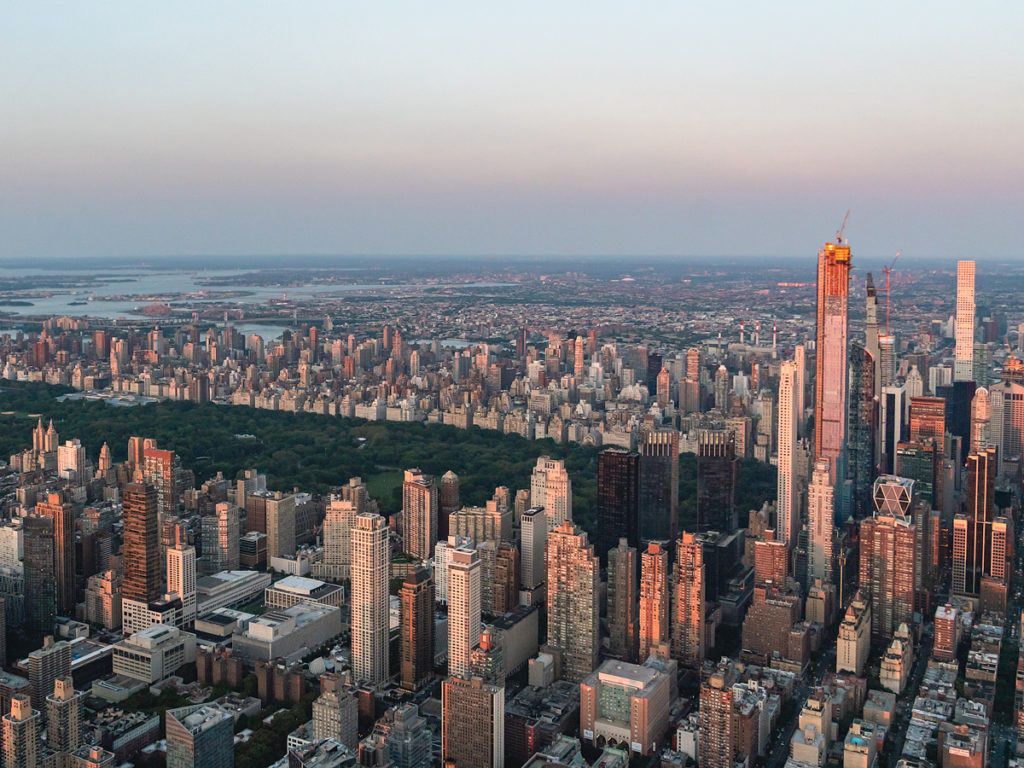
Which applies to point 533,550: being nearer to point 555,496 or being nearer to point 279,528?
point 555,496

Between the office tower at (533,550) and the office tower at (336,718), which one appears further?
the office tower at (533,550)

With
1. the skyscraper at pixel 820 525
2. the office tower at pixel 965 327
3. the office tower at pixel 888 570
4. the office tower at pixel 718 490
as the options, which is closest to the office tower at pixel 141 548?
the office tower at pixel 718 490

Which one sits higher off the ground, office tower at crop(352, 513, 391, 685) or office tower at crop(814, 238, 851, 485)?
office tower at crop(814, 238, 851, 485)

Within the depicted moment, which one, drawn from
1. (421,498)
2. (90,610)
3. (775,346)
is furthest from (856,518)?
(775,346)

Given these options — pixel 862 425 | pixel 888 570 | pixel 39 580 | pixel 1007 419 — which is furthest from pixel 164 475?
pixel 1007 419

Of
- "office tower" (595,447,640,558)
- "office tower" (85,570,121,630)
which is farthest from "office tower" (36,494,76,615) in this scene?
"office tower" (595,447,640,558)

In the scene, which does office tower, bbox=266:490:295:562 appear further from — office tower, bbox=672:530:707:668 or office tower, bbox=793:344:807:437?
office tower, bbox=793:344:807:437

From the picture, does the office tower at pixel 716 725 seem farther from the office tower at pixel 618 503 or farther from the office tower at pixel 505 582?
the office tower at pixel 618 503
